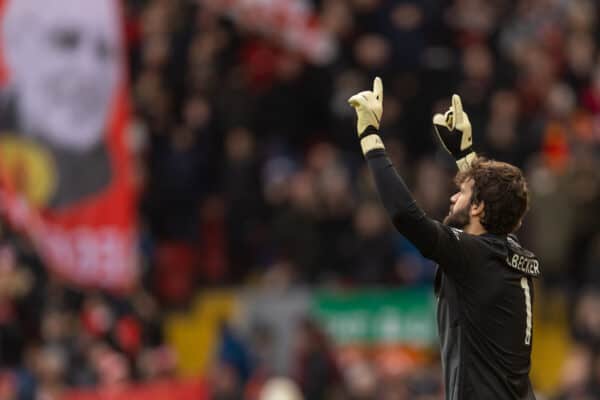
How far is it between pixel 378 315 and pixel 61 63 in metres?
4.34

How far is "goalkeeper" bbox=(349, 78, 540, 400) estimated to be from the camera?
22.1 feet

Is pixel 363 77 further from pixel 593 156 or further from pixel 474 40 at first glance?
pixel 593 156

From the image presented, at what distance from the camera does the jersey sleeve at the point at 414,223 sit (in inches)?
256

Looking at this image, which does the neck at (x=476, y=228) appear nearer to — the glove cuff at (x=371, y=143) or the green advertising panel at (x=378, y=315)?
the glove cuff at (x=371, y=143)

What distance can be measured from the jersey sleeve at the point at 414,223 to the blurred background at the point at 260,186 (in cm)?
682

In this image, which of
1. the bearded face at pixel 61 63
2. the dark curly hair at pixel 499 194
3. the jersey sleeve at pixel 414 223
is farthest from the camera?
the bearded face at pixel 61 63

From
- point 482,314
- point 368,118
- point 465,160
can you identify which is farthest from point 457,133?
point 482,314

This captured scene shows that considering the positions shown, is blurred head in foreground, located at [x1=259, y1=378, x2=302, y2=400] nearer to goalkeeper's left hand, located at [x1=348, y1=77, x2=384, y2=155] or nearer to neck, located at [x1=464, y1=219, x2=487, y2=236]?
neck, located at [x1=464, y1=219, x2=487, y2=236]

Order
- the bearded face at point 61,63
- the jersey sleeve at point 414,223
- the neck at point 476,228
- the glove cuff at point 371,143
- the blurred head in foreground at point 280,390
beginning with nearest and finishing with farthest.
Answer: the jersey sleeve at point 414,223, the glove cuff at point 371,143, the neck at point 476,228, the bearded face at point 61,63, the blurred head in foreground at point 280,390

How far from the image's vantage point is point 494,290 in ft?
22.4

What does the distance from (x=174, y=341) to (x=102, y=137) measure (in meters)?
3.66

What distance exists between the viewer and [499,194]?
680 centimetres

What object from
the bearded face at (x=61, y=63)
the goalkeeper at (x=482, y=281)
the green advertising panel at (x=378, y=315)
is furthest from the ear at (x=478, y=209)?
the green advertising panel at (x=378, y=315)

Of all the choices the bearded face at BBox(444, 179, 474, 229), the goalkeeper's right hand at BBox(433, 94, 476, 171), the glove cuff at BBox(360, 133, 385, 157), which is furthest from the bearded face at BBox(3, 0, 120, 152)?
the glove cuff at BBox(360, 133, 385, 157)
